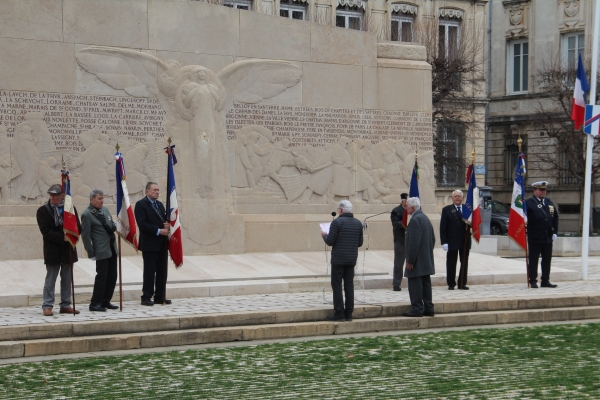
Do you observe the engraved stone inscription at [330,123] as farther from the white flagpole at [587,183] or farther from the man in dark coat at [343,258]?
the man in dark coat at [343,258]

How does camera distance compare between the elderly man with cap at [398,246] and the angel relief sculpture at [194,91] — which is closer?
the elderly man with cap at [398,246]

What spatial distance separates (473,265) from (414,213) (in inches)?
213

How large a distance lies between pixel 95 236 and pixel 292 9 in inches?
1092

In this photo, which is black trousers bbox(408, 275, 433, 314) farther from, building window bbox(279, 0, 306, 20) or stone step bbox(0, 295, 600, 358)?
building window bbox(279, 0, 306, 20)

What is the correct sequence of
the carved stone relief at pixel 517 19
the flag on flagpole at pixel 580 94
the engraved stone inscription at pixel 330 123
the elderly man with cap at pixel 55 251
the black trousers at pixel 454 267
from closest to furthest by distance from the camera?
the elderly man with cap at pixel 55 251, the black trousers at pixel 454 267, the engraved stone inscription at pixel 330 123, the flag on flagpole at pixel 580 94, the carved stone relief at pixel 517 19

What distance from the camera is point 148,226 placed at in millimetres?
14695

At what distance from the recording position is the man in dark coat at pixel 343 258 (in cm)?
1360

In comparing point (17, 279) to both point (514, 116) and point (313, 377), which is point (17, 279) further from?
point (514, 116)

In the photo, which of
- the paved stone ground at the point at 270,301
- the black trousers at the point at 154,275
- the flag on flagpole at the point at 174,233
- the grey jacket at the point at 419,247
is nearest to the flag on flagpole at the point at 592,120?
the paved stone ground at the point at 270,301

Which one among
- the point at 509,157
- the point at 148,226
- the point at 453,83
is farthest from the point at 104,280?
the point at 509,157

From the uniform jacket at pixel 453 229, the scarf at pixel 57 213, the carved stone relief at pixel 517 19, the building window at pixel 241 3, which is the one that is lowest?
the uniform jacket at pixel 453 229

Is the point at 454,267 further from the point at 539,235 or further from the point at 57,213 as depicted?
the point at 57,213

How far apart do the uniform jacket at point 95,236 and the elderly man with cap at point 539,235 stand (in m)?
7.59

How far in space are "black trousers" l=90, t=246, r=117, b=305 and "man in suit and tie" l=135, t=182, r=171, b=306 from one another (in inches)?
25.1
